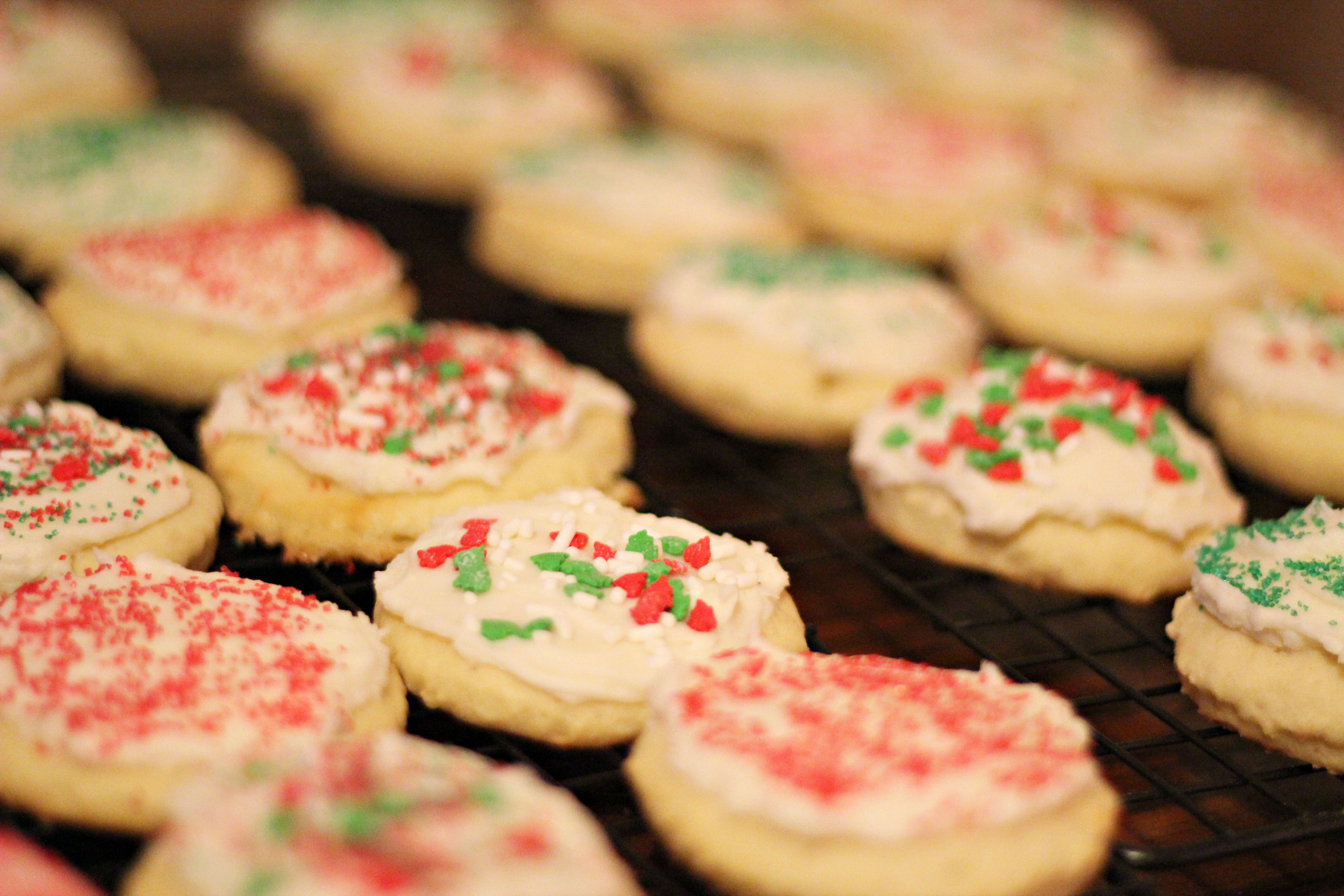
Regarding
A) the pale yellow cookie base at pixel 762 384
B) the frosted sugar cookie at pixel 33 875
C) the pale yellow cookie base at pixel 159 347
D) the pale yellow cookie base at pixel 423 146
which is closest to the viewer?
the frosted sugar cookie at pixel 33 875

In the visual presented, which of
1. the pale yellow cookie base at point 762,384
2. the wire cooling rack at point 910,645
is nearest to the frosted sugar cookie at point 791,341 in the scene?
the pale yellow cookie base at point 762,384

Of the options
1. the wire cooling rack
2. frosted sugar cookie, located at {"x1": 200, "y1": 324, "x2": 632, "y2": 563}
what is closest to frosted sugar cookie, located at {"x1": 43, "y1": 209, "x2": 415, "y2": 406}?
the wire cooling rack

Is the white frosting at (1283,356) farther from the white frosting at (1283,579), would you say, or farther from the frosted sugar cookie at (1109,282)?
the white frosting at (1283,579)

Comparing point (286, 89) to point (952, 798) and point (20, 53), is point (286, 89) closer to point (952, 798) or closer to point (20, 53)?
point (20, 53)

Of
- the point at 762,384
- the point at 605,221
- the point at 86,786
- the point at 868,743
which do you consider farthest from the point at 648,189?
the point at 86,786

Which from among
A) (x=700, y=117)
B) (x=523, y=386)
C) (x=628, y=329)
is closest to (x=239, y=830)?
(x=523, y=386)

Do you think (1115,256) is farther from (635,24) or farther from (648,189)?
(635,24)
